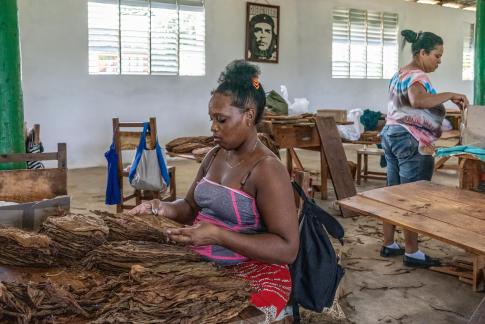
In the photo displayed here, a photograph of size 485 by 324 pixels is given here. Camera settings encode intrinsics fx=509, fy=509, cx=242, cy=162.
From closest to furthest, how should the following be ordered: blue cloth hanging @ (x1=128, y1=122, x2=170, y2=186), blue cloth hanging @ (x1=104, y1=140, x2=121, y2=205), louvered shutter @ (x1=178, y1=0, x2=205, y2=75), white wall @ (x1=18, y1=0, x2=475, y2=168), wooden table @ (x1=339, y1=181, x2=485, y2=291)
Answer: wooden table @ (x1=339, y1=181, x2=485, y2=291) < blue cloth hanging @ (x1=128, y1=122, x2=170, y2=186) < blue cloth hanging @ (x1=104, y1=140, x2=121, y2=205) < white wall @ (x1=18, y1=0, x2=475, y2=168) < louvered shutter @ (x1=178, y1=0, x2=205, y2=75)

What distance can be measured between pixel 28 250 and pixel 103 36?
20.7 ft

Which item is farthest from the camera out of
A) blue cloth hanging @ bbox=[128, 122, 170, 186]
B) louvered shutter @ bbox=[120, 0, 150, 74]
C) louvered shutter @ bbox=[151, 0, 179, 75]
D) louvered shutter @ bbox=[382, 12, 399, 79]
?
louvered shutter @ bbox=[382, 12, 399, 79]

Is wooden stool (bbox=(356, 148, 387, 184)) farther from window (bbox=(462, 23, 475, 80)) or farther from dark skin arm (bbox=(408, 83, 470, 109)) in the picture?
window (bbox=(462, 23, 475, 80))

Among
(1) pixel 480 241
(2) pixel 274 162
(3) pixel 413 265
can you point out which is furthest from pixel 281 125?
(2) pixel 274 162

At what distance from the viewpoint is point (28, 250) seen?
5.28 feet

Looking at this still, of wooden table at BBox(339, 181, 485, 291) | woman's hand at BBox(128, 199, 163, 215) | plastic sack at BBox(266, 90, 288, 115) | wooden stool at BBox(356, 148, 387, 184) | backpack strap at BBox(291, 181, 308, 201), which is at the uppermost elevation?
plastic sack at BBox(266, 90, 288, 115)

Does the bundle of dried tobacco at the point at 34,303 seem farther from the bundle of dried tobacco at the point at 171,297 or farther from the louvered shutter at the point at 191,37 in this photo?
the louvered shutter at the point at 191,37

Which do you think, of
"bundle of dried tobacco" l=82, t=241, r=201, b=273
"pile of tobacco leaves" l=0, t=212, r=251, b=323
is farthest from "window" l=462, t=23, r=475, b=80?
"bundle of dried tobacco" l=82, t=241, r=201, b=273

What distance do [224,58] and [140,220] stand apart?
7.04 m

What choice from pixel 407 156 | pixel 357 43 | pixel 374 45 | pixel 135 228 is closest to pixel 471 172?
pixel 407 156

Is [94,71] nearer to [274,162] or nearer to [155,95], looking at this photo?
[155,95]

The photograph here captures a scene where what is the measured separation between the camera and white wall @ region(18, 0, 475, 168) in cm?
707

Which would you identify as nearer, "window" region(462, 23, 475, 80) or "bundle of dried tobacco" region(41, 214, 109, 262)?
"bundle of dried tobacco" region(41, 214, 109, 262)

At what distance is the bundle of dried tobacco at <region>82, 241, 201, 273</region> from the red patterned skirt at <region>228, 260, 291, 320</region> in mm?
178
